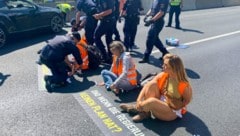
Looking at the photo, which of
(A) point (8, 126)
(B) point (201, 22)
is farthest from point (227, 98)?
(B) point (201, 22)

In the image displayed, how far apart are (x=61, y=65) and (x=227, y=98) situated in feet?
11.9

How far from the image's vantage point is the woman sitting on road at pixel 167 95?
4.44 meters

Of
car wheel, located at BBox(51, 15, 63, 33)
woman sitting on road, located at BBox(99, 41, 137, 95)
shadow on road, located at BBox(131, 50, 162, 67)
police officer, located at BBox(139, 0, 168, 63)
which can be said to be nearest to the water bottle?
shadow on road, located at BBox(131, 50, 162, 67)

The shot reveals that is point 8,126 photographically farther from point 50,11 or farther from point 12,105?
point 50,11

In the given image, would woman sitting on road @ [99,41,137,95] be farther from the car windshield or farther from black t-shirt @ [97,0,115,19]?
the car windshield

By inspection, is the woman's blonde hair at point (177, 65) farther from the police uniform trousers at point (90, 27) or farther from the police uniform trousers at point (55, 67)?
the police uniform trousers at point (90, 27)

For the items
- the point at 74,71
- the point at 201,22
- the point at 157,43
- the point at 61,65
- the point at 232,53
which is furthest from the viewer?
the point at 201,22

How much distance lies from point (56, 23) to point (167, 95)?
7590 millimetres

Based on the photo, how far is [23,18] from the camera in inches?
388

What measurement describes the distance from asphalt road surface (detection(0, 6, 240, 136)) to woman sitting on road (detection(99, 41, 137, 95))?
0.21m

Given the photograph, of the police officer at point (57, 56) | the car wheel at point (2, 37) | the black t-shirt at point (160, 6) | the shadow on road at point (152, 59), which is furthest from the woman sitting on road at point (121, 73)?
the car wheel at point (2, 37)

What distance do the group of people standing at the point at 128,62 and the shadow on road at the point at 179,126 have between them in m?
0.11

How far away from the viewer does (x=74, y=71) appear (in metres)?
6.82

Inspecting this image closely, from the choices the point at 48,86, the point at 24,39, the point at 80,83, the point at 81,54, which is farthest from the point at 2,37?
the point at 80,83
